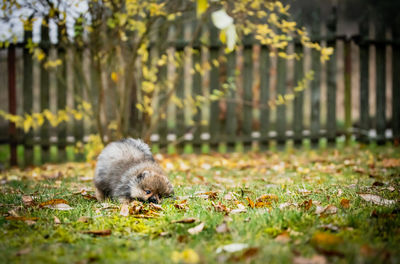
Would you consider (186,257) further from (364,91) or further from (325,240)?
(364,91)

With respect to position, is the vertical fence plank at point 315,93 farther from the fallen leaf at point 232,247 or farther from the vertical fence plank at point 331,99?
the fallen leaf at point 232,247

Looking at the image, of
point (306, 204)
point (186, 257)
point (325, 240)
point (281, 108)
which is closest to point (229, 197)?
point (306, 204)

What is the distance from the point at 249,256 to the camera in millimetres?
1898

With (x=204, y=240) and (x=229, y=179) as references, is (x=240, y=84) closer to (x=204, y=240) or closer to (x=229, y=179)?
(x=229, y=179)

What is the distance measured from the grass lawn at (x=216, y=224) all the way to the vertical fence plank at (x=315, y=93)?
2.93 metres

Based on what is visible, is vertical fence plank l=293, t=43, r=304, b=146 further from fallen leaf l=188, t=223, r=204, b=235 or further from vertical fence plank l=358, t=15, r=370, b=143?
fallen leaf l=188, t=223, r=204, b=235

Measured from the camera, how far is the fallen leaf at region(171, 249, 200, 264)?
6.12 feet

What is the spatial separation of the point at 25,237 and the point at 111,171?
1.44 meters

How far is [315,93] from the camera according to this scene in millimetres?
7270

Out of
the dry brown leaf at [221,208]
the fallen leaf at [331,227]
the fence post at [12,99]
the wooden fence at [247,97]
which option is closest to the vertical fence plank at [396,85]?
the wooden fence at [247,97]

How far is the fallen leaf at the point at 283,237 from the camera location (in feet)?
7.07

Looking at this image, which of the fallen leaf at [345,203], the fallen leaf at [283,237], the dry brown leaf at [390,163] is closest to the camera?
the fallen leaf at [283,237]

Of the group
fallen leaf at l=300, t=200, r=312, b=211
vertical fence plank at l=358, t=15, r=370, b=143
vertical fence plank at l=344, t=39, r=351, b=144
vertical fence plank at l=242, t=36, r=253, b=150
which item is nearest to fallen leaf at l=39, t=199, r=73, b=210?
fallen leaf at l=300, t=200, r=312, b=211

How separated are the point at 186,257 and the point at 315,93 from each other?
5.98 m
